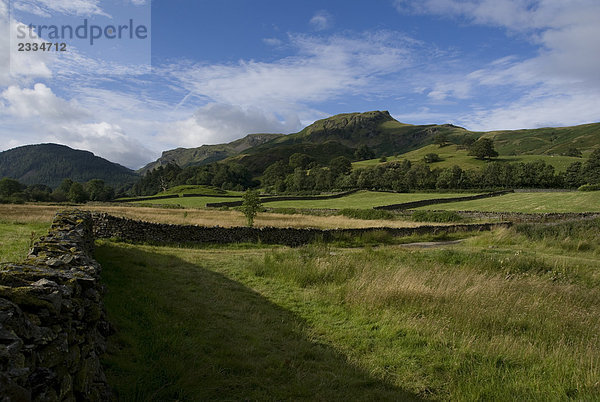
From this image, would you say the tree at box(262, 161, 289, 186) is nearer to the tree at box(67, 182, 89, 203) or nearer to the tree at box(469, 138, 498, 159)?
the tree at box(67, 182, 89, 203)

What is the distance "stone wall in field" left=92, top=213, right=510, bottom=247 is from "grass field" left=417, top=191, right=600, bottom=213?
3138 centimetres

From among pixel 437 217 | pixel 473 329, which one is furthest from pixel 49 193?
pixel 473 329

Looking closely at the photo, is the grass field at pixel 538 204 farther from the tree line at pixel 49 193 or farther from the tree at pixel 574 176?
the tree line at pixel 49 193

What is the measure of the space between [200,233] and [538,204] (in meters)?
50.5

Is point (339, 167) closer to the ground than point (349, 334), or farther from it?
farther from it

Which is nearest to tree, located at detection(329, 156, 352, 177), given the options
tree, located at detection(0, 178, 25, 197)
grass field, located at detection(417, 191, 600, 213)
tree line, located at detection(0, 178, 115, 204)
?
grass field, located at detection(417, 191, 600, 213)

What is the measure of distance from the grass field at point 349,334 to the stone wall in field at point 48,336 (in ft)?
2.66

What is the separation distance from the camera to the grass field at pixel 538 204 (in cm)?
4371

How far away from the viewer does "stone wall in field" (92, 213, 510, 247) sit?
1780cm

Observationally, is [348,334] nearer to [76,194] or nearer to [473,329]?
[473,329]

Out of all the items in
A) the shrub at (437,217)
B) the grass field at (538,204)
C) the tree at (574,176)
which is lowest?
the shrub at (437,217)

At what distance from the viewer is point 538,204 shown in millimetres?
49156

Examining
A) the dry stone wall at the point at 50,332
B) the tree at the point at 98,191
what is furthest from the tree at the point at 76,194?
the dry stone wall at the point at 50,332

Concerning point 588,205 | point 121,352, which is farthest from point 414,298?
point 588,205
